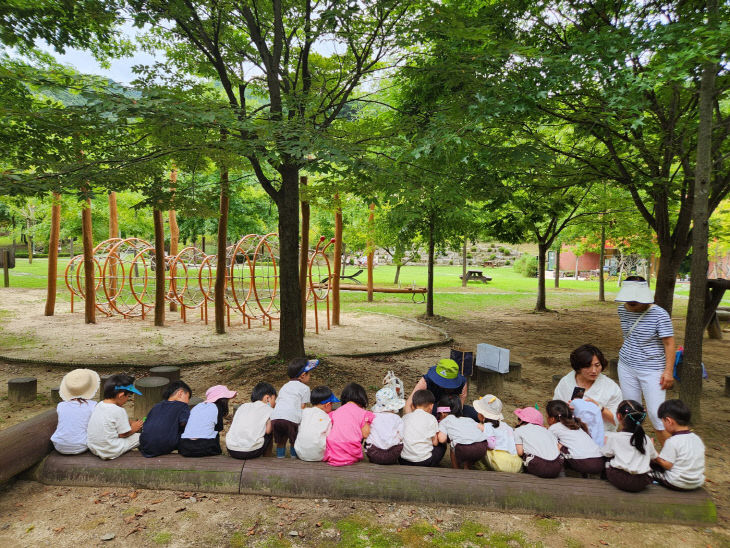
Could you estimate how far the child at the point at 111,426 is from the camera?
3.60 meters

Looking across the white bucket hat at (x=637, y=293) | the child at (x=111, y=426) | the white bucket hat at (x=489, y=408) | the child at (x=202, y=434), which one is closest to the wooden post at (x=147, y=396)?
the child at (x=111, y=426)

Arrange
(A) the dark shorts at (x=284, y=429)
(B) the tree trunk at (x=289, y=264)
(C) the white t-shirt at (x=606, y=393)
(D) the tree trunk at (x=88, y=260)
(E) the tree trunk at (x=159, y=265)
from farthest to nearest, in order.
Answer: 1. (D) the tree trunk at (x=88, y=260)
2. (E) the tree trunk at (x=159, y=265)
3. (B) the tree trunk at (x=289, y=264)
4. (C) the white t-shirt at (x=606, y=393)
5. (A) the dark shorts at (x=284, y=429)

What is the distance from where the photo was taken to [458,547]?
2.95 meters

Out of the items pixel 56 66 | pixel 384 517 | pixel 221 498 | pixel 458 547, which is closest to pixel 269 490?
pixel 221 498

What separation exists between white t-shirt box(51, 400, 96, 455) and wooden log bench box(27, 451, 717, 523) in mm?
78

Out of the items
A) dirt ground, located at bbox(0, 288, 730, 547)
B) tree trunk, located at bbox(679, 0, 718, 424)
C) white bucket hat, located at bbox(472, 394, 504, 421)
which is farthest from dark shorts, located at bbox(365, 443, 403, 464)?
tree trunk, located at bbox(679, 0, 718, 424)

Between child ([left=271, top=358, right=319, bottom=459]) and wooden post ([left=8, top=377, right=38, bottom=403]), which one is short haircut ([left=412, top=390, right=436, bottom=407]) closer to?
child ([left=271, top=358, right=319, bottom=459])

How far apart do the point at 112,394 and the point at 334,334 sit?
7516mm

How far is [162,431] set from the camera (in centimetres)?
364

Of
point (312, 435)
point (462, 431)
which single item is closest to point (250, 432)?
point (312, 435)

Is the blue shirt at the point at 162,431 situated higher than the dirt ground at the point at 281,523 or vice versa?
the blue shirt at the point at 162,431

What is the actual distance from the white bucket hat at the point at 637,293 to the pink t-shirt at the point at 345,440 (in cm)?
285

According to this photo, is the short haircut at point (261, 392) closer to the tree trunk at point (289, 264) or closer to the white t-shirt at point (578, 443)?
the white t-shirt at point (578, 443)

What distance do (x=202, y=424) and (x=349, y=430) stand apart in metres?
1.30
